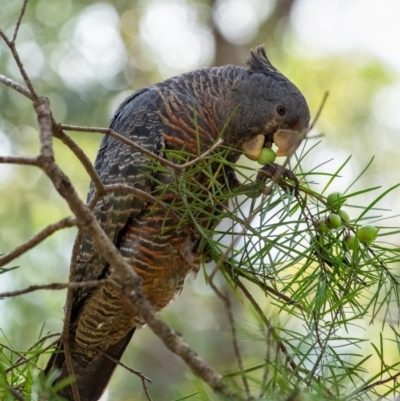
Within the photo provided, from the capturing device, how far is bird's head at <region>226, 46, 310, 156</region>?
363 centimetres

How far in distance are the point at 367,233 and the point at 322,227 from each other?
0.17 metres

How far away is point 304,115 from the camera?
368 cm

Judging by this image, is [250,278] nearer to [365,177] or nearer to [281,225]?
[281,225]

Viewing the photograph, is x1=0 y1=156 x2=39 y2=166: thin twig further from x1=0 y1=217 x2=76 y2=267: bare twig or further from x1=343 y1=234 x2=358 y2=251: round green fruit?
x1=343 y1=234 x2=358 y2=251: round green fruit

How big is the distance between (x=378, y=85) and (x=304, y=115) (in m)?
6.38

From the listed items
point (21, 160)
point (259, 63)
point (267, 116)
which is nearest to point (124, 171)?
point (267, 116)

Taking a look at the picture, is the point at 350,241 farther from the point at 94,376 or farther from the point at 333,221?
the point at 94,376

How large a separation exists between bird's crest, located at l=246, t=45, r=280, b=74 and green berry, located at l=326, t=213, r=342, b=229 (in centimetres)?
177

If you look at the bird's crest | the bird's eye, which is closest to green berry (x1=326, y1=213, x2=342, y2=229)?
the bird's eye

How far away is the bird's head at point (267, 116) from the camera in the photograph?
3.63 m

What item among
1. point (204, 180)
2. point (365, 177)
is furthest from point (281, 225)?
point (365, 177)

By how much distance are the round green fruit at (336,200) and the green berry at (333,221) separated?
3cm

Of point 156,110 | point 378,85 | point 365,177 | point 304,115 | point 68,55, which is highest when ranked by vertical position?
point 378,85

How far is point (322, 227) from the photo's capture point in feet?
7.78
